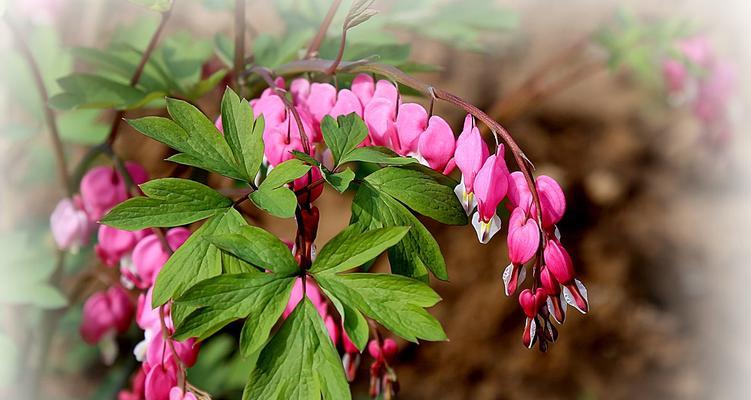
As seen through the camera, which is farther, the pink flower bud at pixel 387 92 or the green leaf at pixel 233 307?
the pink flower bud at pixel 387 92

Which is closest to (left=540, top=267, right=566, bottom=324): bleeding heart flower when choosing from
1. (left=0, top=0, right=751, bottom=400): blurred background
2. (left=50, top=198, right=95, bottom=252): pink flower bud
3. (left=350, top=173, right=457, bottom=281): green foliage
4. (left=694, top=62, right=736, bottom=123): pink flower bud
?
(left=350, top=173, right=457, bottom=281): green foliage

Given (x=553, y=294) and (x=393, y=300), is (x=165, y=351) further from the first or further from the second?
(x=553, y=294)

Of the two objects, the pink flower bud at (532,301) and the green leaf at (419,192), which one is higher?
the green leaf at (419,192)

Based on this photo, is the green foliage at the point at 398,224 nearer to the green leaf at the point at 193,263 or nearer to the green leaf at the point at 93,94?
the green leaf at the point at 193,263

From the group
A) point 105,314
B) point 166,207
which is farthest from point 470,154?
point 105,314

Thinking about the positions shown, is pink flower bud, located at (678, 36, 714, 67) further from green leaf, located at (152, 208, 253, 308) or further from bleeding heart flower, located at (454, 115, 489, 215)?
green leaf, located at (152, 208, 253, 308)

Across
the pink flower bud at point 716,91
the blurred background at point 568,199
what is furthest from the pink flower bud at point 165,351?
the pink flower bud at point 716,91

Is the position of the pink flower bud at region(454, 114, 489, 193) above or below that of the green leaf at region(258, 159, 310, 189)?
below

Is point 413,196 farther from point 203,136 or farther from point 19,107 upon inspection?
point 19,107
